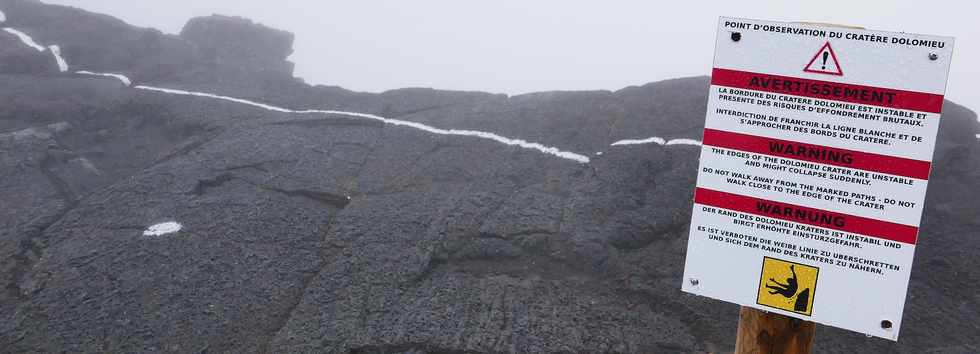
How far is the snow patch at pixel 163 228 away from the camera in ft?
17.6

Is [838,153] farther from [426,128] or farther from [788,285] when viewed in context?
[426,128]

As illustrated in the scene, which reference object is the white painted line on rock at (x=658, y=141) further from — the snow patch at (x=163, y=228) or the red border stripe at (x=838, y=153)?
the snow patch at (x=163, y=228)

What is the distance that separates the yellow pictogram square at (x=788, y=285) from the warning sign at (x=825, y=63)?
2.34 ft

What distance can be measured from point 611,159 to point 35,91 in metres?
7.38

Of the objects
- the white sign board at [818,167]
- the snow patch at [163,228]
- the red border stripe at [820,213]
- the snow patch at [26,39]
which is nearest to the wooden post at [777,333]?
the white sign board at [818,167]

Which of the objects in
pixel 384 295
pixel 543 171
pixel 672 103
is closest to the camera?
pixel 384 295

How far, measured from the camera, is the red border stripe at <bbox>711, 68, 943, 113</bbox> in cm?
226

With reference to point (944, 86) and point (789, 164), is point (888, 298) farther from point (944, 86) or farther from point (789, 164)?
point (944, 86)

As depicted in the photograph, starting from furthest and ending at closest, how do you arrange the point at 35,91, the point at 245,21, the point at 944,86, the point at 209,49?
1. the point at 245,21
2. the point at 209,49
3. the point at 35,91
4. the point at 944,86

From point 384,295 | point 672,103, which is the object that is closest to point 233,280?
point 384,295

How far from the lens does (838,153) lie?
239 cm

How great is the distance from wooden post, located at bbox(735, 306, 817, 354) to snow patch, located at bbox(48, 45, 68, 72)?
10142 mm

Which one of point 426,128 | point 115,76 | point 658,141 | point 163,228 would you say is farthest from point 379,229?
point 115,76

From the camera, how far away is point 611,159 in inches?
251
